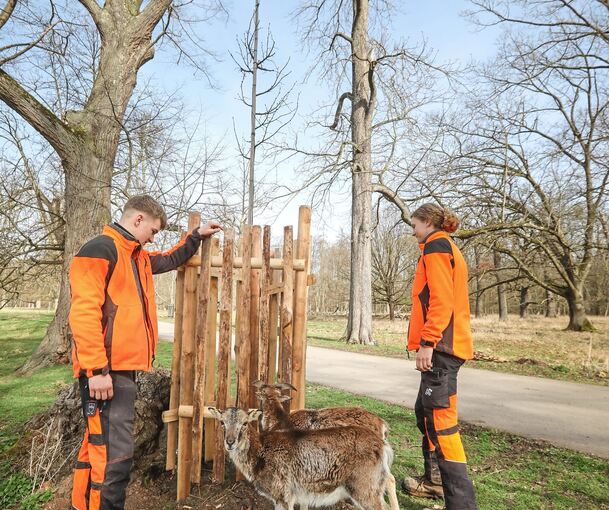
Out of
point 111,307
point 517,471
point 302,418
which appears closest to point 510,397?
point 517,471

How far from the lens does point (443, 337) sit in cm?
346

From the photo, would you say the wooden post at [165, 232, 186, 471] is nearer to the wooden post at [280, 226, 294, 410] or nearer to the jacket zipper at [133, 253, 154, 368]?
the jacket zipper at [133, 253, 154, 368]

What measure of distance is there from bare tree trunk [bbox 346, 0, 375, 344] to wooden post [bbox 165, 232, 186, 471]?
11.9m

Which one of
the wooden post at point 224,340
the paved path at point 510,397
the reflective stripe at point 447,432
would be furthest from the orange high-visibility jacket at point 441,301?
the paved path at point 510,397

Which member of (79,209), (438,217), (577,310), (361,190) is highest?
(361,190)

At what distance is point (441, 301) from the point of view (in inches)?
134

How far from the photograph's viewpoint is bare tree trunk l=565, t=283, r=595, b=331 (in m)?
19.4

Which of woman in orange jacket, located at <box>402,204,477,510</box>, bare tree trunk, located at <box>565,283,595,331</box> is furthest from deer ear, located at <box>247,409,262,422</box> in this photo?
bare tree trunk, located at <box>565,283,595,331</box>

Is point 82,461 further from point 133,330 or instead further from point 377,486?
point 377,486

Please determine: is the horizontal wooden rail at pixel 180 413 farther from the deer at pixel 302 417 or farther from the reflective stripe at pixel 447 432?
the reflective stripe at pixel 447 432

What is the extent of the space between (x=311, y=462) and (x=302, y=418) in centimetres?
55

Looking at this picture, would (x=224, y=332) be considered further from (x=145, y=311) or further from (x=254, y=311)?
(x=145, y=311)

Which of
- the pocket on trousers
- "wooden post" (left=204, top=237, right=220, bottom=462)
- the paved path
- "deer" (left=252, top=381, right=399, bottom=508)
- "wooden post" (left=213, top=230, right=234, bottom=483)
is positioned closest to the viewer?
the pocket on trousers

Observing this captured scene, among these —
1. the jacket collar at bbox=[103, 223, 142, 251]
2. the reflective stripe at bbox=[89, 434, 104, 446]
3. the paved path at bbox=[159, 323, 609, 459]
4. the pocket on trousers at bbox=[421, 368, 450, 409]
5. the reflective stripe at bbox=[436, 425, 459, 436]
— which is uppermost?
the jacket collar at bbox=[103, 223, 142, 251]
